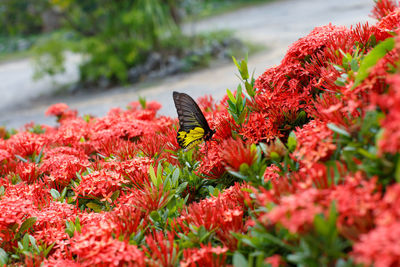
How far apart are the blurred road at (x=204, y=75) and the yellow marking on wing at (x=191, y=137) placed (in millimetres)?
4463

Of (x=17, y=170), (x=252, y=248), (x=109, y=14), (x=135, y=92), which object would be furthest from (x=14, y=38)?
(x=252, y=248)

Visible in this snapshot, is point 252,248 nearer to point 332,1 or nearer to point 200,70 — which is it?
point 200,70

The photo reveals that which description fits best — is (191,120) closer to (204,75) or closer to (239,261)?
(239,261)

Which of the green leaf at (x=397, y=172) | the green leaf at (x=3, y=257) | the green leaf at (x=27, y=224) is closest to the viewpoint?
the green leaf at (x=397, y=172)

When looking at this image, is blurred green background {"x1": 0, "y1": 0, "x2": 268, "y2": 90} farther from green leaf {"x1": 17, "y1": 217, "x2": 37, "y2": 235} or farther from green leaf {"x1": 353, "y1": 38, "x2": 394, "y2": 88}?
green leaf {"x1": 353, "y1": 38, "x2": 394, "y2": 88}

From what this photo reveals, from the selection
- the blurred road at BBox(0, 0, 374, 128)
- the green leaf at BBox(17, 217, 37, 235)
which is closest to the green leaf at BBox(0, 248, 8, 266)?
the green leaf at BBox(17, 217, 37, 235)

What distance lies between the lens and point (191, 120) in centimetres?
199

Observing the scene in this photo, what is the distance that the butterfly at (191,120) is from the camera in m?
1.97

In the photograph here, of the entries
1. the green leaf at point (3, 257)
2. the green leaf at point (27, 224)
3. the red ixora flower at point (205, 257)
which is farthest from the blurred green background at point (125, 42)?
the red ixora flower at point (205, 257)

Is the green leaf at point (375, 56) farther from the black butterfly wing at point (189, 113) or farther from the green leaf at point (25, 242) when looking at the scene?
the green leaf at point (25, 242)

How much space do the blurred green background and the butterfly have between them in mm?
9594

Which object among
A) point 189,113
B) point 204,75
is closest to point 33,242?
point 189,113

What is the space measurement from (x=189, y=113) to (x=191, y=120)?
38 millimetres

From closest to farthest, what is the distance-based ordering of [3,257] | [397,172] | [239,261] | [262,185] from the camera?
[397,172], [239,261], [262,185], [3,257]
